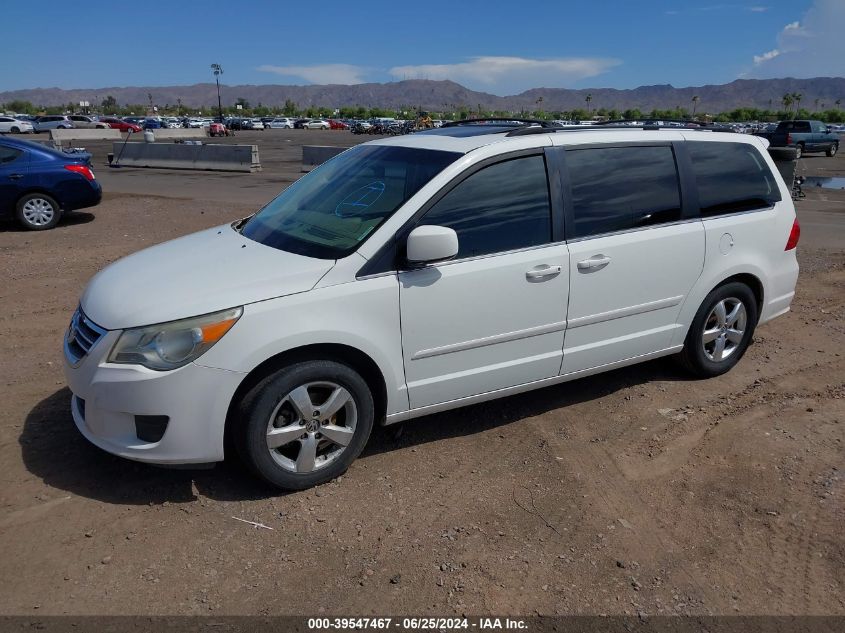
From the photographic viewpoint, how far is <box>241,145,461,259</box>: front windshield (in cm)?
394

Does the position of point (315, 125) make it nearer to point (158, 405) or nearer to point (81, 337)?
point (81, 337)

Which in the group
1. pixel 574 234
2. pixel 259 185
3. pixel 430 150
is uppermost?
pixel 430 150

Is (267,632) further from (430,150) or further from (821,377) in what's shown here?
(821,377)

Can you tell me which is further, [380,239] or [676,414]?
[676,414]

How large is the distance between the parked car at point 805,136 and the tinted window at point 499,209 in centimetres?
3527

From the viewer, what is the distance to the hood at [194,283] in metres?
3.45

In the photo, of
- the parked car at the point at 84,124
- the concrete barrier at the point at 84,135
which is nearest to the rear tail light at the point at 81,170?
the concrete barrier at the point at 84,135

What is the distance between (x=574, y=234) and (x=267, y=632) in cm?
285

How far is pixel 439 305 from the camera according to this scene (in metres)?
3.86

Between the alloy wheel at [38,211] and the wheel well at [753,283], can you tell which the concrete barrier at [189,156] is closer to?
the alloy wheel at [38,211]

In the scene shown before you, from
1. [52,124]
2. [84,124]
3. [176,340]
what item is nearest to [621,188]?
[176,340]

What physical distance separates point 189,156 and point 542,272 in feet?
72.6

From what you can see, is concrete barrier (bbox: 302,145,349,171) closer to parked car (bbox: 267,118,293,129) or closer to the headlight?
the headlight

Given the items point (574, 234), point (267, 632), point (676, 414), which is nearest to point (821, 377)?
point (676, 414)
